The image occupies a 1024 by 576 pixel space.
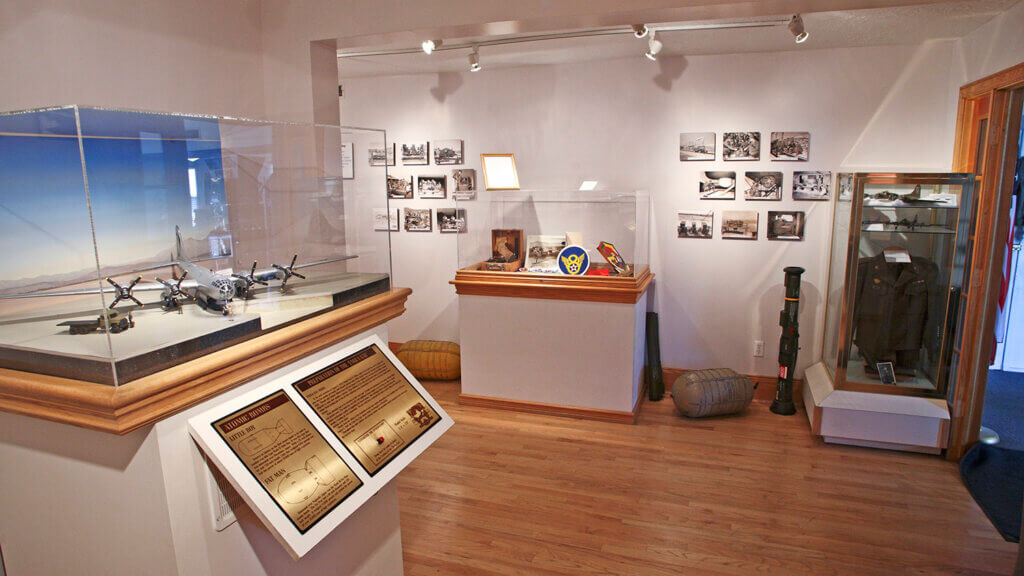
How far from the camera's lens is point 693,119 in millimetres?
4797

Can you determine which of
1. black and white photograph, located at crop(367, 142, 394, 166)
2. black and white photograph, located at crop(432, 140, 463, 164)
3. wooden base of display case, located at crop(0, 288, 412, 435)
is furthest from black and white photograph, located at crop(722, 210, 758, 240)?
wooden base of display case, located at crop(0, 288, 412, 435)

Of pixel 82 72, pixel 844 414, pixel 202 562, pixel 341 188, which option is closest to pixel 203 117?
pixel 341 188

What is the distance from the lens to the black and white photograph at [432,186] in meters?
5.55

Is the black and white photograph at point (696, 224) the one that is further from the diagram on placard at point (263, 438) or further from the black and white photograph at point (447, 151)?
the diagram on placard at point (263, 438)

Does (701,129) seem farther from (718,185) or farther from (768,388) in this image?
(768,388)

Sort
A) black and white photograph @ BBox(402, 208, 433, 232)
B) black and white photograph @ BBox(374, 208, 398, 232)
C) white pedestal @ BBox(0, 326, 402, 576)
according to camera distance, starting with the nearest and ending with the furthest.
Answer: white pedestal @ BBox(0, 326, 402, 576)
black and white photograph @ BBox(374, 208, 398, 232)
black and white photograph @ BBox(402, 208, 433, 232)

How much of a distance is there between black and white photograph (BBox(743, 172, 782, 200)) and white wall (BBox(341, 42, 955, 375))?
0.06m

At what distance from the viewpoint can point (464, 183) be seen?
5465mm

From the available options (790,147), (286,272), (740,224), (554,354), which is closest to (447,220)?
(554,354)

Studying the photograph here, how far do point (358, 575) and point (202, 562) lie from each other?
72 centimetres

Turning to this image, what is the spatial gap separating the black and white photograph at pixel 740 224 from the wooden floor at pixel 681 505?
1.47 metres

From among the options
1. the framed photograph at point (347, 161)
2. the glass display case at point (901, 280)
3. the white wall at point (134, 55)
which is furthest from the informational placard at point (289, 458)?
the glass display case at point (901, 280)

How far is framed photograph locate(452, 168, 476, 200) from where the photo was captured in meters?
5.44

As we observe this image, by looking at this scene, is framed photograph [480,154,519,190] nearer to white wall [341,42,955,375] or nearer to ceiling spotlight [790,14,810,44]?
white wall [341,42,955,375]
